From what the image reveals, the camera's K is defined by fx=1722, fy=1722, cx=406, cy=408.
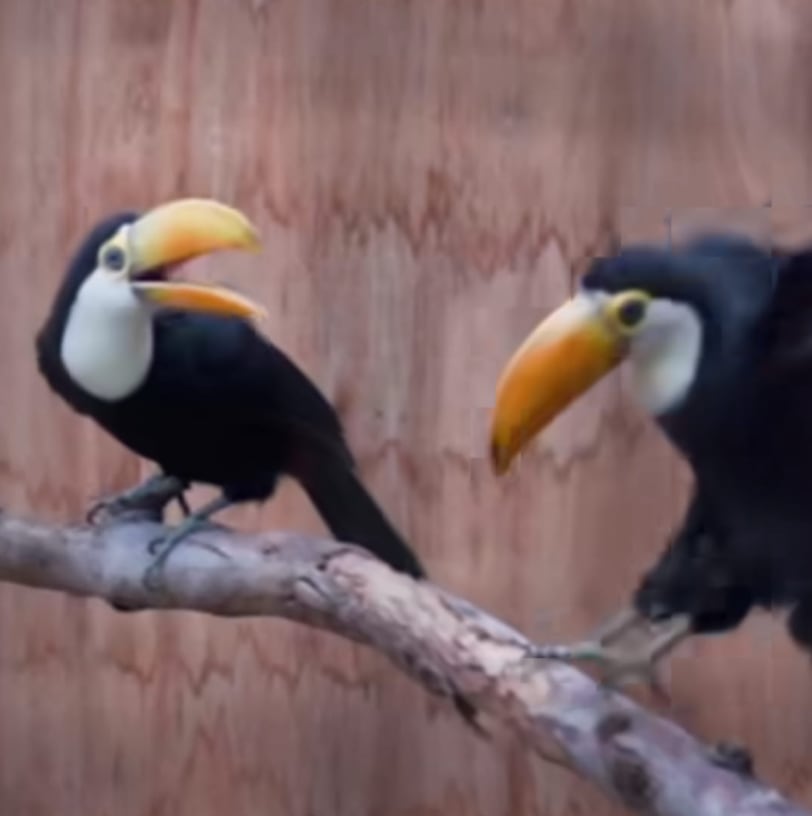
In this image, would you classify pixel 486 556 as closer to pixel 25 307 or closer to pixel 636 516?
pixel 636 516

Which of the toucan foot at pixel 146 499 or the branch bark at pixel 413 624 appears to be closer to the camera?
the branch bark at pixel 413 624


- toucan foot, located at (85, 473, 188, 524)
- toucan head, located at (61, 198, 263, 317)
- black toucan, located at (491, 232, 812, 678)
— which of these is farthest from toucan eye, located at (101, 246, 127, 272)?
black toucan, located at (491, 232, 812, 678)

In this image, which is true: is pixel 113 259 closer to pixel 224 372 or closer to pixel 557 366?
pixel 224 372

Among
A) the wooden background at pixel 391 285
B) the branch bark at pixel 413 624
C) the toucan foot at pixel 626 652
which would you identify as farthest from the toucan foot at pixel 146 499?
the toucan foot at pixel 626 652

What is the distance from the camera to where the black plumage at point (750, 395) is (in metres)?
1.00

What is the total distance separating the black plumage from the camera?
100cm

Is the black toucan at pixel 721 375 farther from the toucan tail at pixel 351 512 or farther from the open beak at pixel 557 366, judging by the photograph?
the toucan tail at pixel 351 512

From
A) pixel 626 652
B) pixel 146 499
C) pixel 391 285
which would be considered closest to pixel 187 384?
pixel 146 499

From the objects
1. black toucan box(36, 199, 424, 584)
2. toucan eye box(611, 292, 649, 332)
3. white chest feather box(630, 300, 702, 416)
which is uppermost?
toucan eye box(611, 292, 649, 332)

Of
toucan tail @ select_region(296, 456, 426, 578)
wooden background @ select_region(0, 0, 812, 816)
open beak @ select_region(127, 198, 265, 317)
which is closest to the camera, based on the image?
open beak @ select_region(127, 198, 265, 317)

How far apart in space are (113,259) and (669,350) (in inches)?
18.5

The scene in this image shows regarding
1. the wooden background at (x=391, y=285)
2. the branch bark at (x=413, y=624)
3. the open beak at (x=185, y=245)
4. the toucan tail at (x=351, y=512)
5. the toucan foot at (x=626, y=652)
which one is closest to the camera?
the branch bark at (x=413, y=624)

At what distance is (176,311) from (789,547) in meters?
0.53

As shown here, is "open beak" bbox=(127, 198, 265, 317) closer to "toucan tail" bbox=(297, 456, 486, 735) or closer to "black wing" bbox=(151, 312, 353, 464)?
"black wing" bbox=(151, 312, 353, 464)
